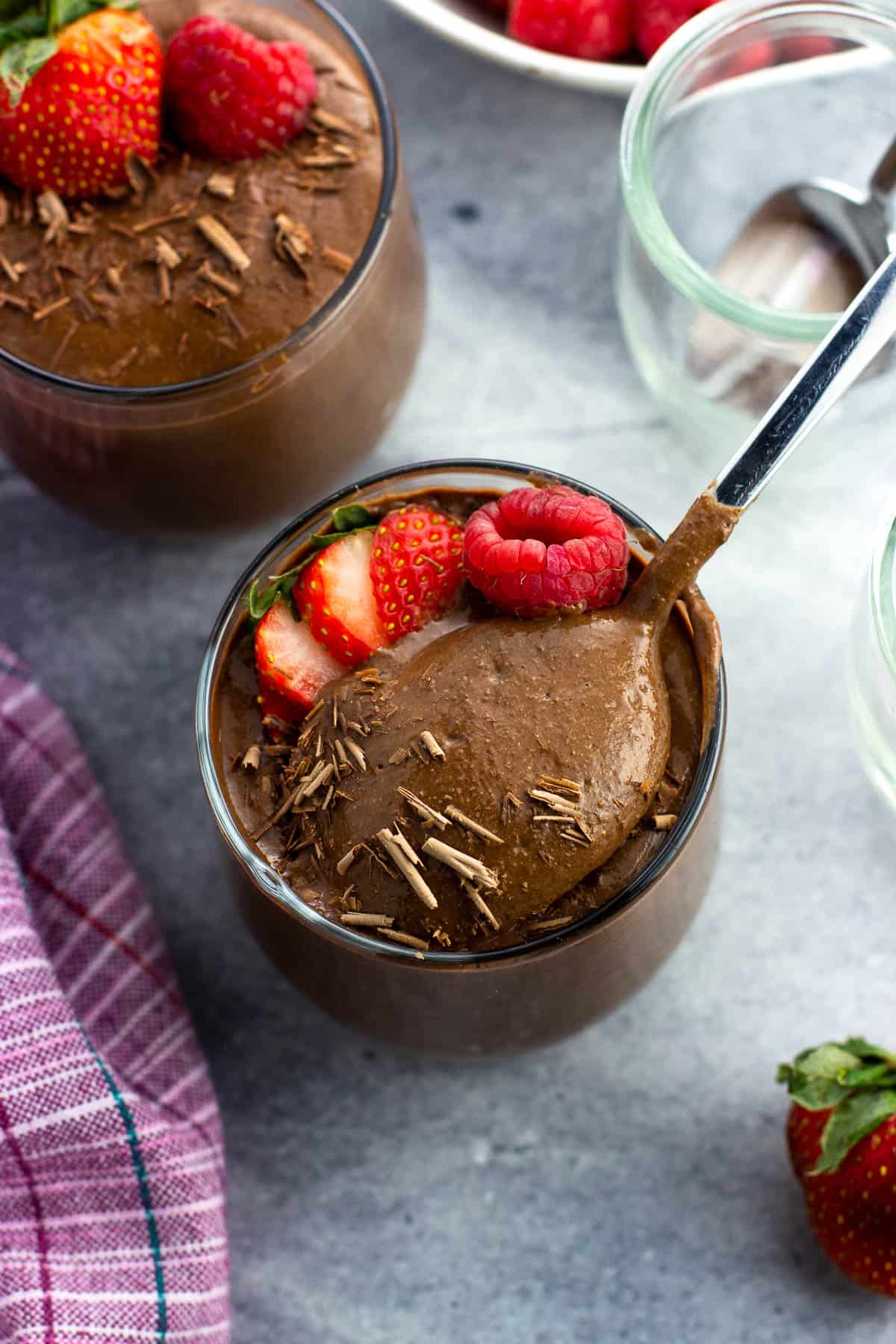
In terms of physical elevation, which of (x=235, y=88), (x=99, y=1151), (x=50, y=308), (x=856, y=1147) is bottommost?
(x=99, y=1151)

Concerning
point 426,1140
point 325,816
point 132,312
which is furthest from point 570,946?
point 132,312

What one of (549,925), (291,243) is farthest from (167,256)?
(549,925)

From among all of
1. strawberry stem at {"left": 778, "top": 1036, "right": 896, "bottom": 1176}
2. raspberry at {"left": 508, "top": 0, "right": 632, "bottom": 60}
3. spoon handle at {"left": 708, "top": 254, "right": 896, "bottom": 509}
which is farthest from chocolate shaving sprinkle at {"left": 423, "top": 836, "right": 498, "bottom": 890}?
raspberry at {"left": 508, "top": 0, "right": 632, "bottom": 60}

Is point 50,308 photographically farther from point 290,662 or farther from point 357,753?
point 357,753

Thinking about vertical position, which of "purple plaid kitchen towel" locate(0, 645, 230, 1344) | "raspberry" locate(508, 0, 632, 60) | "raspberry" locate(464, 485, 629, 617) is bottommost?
"purple plaid kitchen towel" locate(0, 645, 230, 1344)

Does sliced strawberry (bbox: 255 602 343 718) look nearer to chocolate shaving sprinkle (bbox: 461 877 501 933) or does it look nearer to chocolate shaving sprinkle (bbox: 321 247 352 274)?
chocolate shaving sprinkle (bbox: 461 877 501 933)

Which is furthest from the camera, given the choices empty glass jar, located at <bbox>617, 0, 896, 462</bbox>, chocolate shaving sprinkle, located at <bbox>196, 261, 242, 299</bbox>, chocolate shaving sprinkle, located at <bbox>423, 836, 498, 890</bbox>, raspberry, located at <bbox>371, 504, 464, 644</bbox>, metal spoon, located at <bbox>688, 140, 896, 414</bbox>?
metal spoon, located at <bbox>688, 140, 896, 414</bbox>

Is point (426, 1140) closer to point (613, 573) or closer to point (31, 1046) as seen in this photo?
point (31, 1046)
